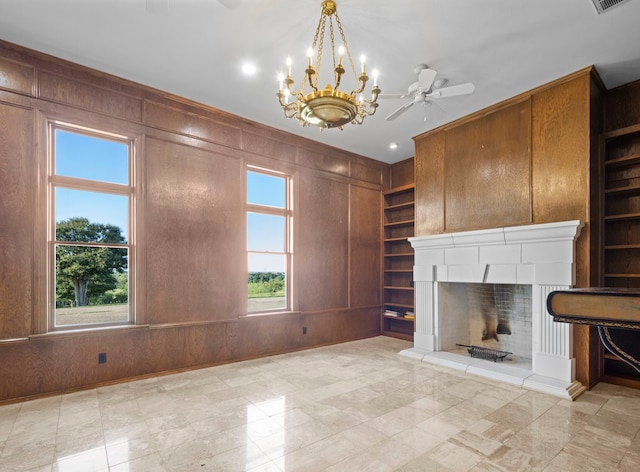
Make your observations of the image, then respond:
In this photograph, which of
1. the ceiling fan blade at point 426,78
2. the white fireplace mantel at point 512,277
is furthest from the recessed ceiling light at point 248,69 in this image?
the white fireplace mantel at point 512,277

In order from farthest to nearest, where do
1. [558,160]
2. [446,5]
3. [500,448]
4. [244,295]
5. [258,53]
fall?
[244,295], [558,160], [258,53], [446,5], [500,448]

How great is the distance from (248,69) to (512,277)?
153 inches

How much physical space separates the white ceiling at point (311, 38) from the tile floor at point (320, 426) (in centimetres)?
315

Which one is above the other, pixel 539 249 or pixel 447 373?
pixel 539 249

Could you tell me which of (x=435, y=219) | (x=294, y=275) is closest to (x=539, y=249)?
(x=435, y=219)

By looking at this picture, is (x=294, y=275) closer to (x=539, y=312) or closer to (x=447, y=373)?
(x=447, y=373)

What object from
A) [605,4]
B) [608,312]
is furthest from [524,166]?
[608,312]

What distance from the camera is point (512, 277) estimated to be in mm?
4105

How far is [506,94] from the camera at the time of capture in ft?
13.7

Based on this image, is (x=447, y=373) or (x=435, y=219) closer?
(x=447, y=373)

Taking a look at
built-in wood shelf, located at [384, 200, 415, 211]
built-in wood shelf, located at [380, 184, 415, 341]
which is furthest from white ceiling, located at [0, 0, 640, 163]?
built-in wood shelf, located at [380, 184, 415, 341]

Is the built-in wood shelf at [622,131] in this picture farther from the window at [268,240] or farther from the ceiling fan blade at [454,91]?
the window at [268,240]

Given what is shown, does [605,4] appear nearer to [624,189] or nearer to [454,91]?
[454,91]

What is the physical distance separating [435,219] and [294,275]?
2337 millimetres
